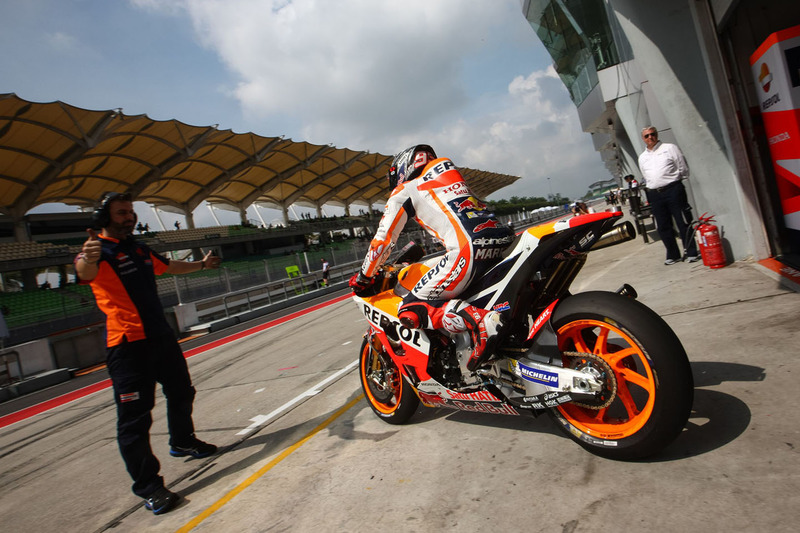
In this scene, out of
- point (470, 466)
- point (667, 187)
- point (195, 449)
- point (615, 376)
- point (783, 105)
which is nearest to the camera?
point (615, 376)

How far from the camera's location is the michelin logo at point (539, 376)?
2.28 m

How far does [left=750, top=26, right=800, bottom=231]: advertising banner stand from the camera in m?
4.11

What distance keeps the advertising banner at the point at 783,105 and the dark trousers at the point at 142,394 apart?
5852 millimetres

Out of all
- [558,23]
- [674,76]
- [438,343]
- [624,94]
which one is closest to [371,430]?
[438,343]

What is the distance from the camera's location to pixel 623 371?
218 centimetres

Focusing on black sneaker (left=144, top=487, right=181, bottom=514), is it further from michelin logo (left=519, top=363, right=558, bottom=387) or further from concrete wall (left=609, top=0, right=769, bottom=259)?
concrete wall (left=609, top=0, right=769, bottom=259)

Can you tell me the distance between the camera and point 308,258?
88.2 ft

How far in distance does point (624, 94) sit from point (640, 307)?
15.8 meters

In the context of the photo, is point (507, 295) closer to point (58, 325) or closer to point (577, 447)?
point (577, 447)

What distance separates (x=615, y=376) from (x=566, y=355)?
0.25 m

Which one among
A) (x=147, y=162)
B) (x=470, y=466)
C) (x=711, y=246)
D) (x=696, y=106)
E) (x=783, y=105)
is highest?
(x=147, y=162)

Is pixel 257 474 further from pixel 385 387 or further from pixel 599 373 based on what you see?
pixel 599 373

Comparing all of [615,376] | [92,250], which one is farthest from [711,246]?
[92,250]

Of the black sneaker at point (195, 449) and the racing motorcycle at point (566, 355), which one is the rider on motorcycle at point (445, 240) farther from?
the black sneaker at point (195, 449)
